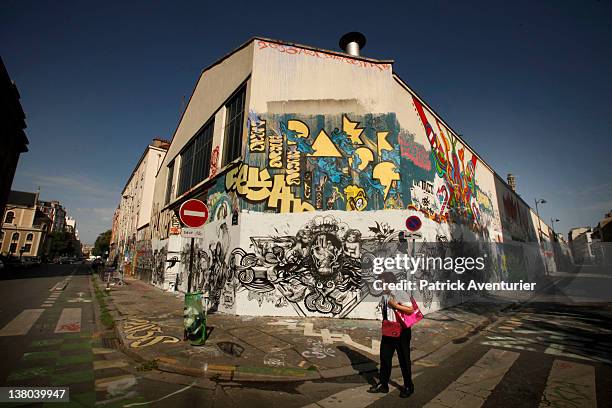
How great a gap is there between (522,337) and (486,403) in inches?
192

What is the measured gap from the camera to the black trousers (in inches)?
155

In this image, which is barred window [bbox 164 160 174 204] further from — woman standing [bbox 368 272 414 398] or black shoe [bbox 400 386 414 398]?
black shoe [bbox 400 386 414 398]

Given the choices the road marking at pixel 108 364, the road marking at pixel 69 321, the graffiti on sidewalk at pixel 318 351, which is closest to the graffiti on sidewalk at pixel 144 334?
A: the road marking at pixel 108 364

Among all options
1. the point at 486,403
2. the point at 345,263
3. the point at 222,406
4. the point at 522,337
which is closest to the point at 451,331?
the point at 522,337

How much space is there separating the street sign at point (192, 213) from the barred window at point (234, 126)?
4.37 metres

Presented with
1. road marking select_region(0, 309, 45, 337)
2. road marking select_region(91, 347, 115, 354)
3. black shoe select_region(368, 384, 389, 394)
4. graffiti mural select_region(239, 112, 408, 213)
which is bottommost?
road marking select_region(91, 347, 115, 354)

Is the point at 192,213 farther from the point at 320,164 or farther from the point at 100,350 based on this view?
the point at 320,164

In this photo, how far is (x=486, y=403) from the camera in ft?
12.2

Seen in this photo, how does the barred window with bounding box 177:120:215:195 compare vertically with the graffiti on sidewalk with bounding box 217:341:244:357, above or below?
above

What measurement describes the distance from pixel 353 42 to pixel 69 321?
15689 mm

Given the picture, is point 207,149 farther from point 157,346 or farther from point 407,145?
point 157,346

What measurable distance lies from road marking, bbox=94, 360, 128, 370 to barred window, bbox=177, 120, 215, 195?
10.1 meters

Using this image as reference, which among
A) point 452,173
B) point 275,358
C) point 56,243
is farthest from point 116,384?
point 56,243


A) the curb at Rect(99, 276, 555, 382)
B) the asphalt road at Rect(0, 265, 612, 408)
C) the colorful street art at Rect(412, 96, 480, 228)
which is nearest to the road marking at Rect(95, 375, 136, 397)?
the asphalt road at Rect(0, 265, 612, 408)
